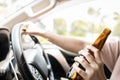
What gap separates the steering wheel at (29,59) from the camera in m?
0.99

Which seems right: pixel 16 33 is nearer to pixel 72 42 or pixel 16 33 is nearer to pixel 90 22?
pixel 72 42

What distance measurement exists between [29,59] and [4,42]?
0.44 ft

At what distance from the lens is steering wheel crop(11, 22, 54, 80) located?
0.99 meters

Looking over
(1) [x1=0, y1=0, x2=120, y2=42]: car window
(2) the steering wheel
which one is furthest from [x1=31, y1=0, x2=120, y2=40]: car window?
(2) the steering wheel

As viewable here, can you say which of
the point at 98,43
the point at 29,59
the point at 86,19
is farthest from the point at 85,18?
the point at 98,43

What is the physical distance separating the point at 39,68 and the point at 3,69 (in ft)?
0.51

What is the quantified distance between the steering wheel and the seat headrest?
53 mm

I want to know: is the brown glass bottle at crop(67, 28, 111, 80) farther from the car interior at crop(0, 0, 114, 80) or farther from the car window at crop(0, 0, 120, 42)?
the car window at crop(0, 0, 120, 42)

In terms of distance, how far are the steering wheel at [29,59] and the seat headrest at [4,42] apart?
5cm

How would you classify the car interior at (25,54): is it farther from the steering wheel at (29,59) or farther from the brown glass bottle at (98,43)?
the brown glass bottle at (98,43)

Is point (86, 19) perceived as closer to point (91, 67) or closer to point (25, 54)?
point (25, 54)

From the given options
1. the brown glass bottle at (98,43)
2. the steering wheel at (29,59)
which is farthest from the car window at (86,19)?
the brown glass bottle at (98,43)

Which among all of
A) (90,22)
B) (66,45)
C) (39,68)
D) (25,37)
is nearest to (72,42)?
(66,45)

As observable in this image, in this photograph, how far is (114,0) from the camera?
2012 millimetres
